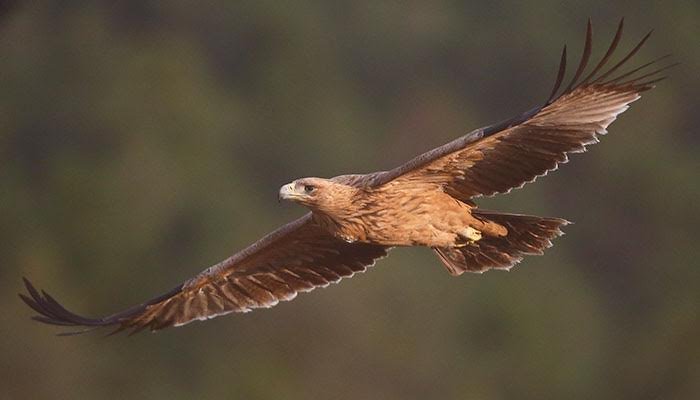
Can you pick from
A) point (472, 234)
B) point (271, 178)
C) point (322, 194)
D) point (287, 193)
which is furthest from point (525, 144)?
point (271, 178)

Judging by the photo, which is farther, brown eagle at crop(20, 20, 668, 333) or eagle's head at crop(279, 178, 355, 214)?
eagle's head at crop(279, 178, 355, 214)

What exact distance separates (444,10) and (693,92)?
4.51 metres

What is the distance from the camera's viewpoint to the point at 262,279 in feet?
24.6

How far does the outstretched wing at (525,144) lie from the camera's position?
6168mm

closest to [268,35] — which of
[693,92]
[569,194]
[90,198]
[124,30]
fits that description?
[124,30]

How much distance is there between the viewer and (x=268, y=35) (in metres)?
21.2

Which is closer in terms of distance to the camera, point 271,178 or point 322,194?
point 322,194

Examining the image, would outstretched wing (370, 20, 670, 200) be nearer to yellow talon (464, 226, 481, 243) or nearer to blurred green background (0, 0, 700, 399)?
yellow talon (464, 226, 481, 243)

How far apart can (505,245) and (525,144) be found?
0.73 m

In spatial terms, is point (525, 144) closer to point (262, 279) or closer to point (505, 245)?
point (505, 245)

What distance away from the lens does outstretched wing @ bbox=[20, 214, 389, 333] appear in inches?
288

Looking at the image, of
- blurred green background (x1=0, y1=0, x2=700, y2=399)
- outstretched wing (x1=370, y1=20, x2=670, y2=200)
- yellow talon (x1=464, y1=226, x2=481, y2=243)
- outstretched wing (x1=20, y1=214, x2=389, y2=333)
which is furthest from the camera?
blurred green background (x1=0, y1=0, x2=700, y2=399)

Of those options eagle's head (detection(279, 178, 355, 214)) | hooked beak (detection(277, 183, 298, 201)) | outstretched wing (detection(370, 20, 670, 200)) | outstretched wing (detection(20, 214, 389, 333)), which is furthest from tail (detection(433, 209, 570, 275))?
hooked beak (detection(277, 183, 298, 201))

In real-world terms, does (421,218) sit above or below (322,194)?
below
